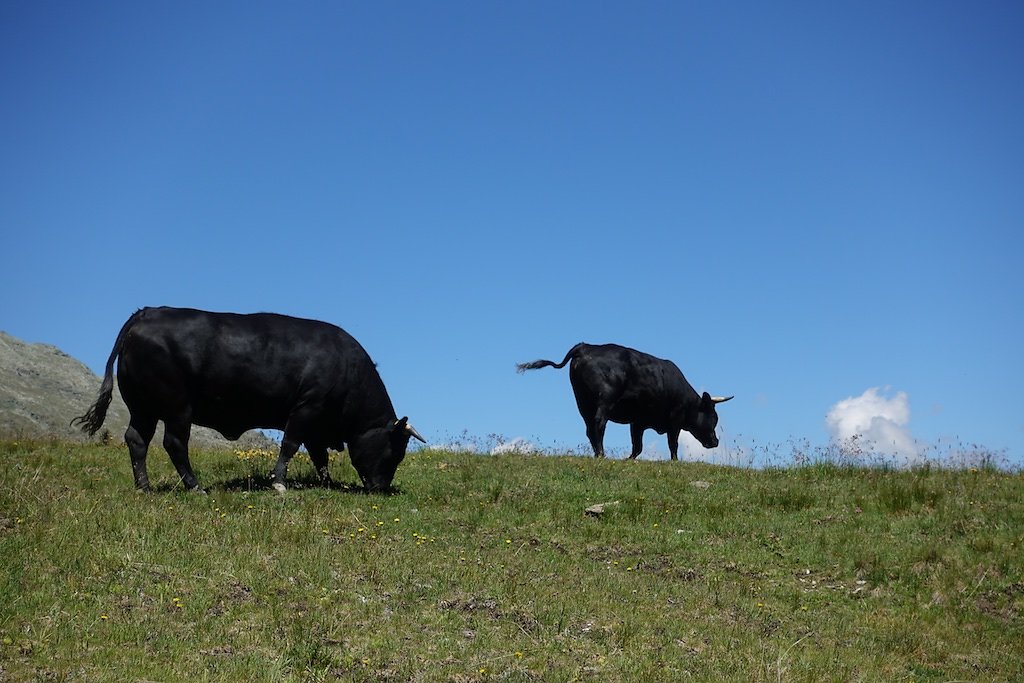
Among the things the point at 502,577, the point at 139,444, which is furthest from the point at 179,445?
the point at 502,577

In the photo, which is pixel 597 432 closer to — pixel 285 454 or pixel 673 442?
pixel 673 442

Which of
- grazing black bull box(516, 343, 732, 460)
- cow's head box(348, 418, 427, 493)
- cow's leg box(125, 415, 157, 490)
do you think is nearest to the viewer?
cow's leg box(125, 415, 157, 490)

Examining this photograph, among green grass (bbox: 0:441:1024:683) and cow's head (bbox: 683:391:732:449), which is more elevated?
cow's head (bbox: 683:391:732:449)

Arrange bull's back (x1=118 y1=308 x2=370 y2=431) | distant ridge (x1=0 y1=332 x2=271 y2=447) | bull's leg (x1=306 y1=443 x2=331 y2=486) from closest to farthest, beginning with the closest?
bull's back (x1=118 y1=308 x2=370 y2=431) < bull's leg (x1=306 y1=443 x2=331 y2=486) < distant ridge (x1=0 y1=332 x2=271 y2=447)

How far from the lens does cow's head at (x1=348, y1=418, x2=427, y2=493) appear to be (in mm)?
17094

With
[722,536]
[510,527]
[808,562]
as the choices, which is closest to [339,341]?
[510,527]

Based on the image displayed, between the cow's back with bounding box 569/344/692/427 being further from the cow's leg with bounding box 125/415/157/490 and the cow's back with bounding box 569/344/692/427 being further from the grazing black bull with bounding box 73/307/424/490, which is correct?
the cow's leg with bounding box 125/415/157/490

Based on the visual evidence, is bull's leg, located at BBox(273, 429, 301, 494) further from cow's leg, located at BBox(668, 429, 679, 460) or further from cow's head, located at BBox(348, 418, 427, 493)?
cow's leg, located at BBox(668, 429, 679, 460)

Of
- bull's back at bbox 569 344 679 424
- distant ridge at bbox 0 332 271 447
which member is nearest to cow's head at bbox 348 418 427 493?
bull's back at bbox 569 344 679 424

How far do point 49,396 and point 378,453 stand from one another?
1686cm

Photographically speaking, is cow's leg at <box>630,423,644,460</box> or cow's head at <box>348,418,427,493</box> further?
cow's leg at <box>630,423,644,460</box>

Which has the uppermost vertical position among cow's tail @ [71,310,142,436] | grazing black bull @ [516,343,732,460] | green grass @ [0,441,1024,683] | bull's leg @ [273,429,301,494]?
grazing black bull @ [516,343,732,460]

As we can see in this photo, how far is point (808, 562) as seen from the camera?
14.4 metres

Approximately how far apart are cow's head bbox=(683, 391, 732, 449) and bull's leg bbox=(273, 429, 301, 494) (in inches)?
558
